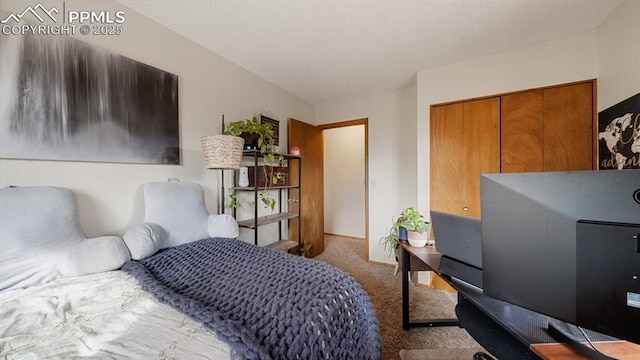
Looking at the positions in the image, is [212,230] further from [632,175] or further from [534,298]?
[632,175]

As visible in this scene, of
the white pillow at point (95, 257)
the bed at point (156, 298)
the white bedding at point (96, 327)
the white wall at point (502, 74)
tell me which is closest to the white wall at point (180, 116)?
the bed at point (156, 298)

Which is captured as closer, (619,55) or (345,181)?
(619,55)

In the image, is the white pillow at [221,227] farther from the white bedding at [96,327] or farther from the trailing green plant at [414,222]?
the trailing green plant at [414,222]

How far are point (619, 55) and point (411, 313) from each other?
2454 mm

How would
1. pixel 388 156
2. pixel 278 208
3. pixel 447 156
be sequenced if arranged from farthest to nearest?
pixel 388 156 < pixel 278 208 < pixel 447 156

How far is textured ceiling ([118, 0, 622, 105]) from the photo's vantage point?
1.46m

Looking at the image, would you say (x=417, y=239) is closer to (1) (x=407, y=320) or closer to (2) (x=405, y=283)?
(2) (x=405, y=283)

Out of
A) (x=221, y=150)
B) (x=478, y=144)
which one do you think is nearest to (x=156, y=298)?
(x=221, y=150)

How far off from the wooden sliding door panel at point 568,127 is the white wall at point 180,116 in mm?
2827

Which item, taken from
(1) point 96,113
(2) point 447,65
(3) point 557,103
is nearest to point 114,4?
(1) point 96,113

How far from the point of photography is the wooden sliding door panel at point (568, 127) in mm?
1780

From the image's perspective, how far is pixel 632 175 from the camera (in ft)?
1.53

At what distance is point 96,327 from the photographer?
2.15 feet

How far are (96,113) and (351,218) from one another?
395 centimetres
